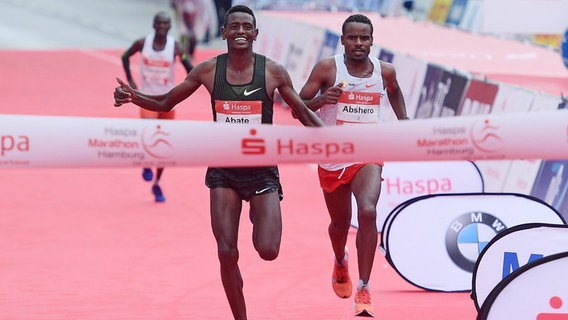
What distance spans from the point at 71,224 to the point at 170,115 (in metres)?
1.95

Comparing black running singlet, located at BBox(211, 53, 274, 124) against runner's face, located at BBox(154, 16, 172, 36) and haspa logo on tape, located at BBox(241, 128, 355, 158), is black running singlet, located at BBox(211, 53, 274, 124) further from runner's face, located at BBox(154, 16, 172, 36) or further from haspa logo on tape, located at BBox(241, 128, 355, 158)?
runner's face, located at BBox(154, 16, 172, 36)

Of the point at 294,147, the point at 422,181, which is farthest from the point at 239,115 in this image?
the point at 422,181

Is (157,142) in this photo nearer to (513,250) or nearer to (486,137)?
(486,137)

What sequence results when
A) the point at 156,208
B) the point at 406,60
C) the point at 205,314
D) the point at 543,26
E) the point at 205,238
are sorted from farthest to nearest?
the point at 543,26
the point at 406,60
the point at 156,208
the point at 205,238
the point at 205,314

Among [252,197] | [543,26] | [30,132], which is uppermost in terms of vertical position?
[30,132]

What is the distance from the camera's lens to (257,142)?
8.70 m

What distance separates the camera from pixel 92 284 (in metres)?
12.5

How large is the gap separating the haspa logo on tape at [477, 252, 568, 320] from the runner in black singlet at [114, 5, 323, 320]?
1.69m

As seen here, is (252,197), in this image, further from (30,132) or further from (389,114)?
(389,114)

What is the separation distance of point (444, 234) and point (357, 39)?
2.04m

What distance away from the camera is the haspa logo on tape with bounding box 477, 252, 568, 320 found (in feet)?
28.8

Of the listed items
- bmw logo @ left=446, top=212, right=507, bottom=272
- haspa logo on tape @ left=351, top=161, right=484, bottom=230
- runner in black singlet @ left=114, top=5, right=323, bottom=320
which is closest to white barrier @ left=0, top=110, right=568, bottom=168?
runner in black singlet @ left=114, top=5, right=323, bottom=320

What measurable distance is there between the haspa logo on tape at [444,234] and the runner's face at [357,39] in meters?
1.68

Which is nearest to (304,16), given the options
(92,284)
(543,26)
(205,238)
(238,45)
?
(543,26)
